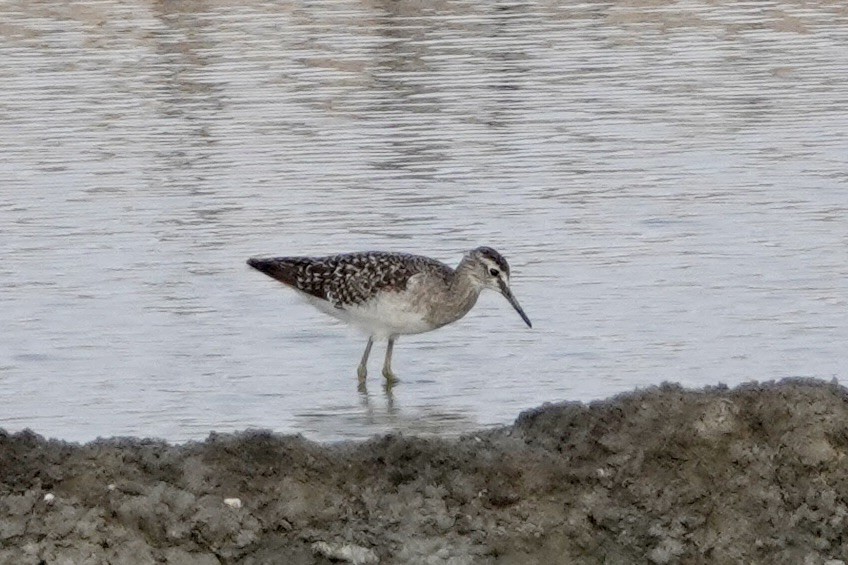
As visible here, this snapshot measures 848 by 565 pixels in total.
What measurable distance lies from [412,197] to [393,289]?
4.66 meters

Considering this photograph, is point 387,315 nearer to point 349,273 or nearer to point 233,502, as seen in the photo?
point 349,273

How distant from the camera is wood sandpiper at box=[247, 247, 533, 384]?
11.5 metres

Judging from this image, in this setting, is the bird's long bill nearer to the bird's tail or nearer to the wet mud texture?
the bird's tail

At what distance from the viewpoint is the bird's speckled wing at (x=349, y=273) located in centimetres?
1149

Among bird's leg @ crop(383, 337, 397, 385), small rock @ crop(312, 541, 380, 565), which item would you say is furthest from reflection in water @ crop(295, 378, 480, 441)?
small rock @ crop(312, 541, 380, 565)

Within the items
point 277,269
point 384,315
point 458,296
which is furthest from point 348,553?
point 277,269

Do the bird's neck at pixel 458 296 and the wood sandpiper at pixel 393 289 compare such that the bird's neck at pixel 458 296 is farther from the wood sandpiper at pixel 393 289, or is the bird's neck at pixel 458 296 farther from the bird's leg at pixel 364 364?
the bird's leg at pixel 364 364

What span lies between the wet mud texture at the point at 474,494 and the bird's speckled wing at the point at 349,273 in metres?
3.64

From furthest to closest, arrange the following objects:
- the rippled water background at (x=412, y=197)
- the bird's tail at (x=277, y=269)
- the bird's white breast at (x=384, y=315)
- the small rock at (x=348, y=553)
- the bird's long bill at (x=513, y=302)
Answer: the bird's tail at (x=277, y=269)
the bird's long bill at (x=513, y=302)
the bird's white breast at (x=384, y=315)
the rippled water background at (x=412, y=197)
the small rock at (x=348, y=553)

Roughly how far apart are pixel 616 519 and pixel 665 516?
18cm

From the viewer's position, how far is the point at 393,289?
37.6ft

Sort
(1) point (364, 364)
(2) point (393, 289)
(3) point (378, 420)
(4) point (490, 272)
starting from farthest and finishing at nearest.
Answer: (4) point (490, 272) → (1) point (364, 364) → (2) point (393, 289) → (3) point (378, 420)

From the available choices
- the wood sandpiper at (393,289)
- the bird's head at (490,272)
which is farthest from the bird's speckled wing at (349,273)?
the bird's head at (490,272)

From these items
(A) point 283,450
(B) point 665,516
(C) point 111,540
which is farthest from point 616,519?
(C) point 111,540
